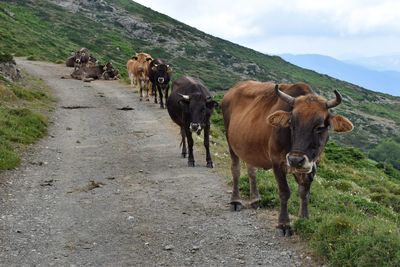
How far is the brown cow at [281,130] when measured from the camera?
8180 mm

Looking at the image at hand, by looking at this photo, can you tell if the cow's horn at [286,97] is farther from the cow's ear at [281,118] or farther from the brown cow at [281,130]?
the cow's ear at [281,118]

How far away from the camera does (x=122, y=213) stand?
36.9ft

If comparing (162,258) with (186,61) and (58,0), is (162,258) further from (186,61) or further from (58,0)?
(58,0)

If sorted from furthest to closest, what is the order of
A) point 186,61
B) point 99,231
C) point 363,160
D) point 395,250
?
1. point 186,61
2. point 363,160
3. point 99,231
4. point 395,250

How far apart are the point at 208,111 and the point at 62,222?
685 centimetres

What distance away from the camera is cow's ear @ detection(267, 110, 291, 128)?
8531 mm

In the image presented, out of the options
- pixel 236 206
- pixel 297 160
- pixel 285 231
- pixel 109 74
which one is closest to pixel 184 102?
pixel 236 206

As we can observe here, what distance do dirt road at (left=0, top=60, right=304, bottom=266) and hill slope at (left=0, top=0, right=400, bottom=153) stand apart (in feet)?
195

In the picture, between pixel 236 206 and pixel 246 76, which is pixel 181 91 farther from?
pixel 246 76

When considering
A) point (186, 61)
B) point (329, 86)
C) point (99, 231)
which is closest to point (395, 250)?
point (99, 231)

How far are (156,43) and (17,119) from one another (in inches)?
Result: 3865

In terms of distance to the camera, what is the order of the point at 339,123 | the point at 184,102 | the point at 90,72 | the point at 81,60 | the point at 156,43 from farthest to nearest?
the point at 156,43
the point at 81,60
the point at 90,72
the point at 184,102
the point at 339,123

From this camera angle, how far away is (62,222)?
10609 millimetres

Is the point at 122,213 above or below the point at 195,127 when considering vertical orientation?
below
